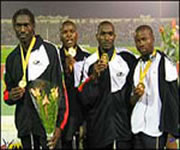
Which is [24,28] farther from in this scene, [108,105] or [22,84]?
[108,105]

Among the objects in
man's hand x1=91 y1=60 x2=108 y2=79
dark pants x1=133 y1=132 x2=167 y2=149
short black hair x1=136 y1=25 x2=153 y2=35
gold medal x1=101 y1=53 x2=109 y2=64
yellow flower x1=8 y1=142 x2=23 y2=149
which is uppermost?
short black hair x1=136 y1=25 x2=153 y2=35

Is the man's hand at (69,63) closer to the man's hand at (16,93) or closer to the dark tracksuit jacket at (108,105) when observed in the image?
the dark tracksuit jacket at (108,105)

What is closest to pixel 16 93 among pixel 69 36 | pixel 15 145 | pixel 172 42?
pixel 69 36

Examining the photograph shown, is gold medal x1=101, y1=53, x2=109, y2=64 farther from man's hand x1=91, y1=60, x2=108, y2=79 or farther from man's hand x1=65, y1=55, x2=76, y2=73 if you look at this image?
man's hand x1=65, y1=55, x2=76, y2=73

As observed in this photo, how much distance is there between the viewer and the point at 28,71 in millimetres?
1991

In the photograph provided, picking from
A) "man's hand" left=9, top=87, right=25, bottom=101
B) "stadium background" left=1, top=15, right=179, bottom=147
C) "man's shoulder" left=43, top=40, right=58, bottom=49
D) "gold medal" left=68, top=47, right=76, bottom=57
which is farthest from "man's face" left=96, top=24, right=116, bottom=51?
"man's hand" left=9, top=87, right=25, bottom=101

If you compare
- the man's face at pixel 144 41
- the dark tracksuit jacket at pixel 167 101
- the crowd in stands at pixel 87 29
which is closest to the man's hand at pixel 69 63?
the crowd in stands at pixel 87 29

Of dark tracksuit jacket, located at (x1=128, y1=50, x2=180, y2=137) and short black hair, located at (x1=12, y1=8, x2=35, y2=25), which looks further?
dark tracksuit jacket, located at (x1=128, y1=50, x2=180, y2=137)

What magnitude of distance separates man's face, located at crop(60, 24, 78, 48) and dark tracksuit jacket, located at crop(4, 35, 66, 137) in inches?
4.0

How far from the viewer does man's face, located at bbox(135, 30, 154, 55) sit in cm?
221

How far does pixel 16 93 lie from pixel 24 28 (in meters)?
0.38

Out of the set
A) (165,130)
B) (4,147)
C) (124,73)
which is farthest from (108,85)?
(4,147)

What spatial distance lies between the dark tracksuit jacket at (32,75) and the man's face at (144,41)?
20.7 inches

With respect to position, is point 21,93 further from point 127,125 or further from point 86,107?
point 127,125
